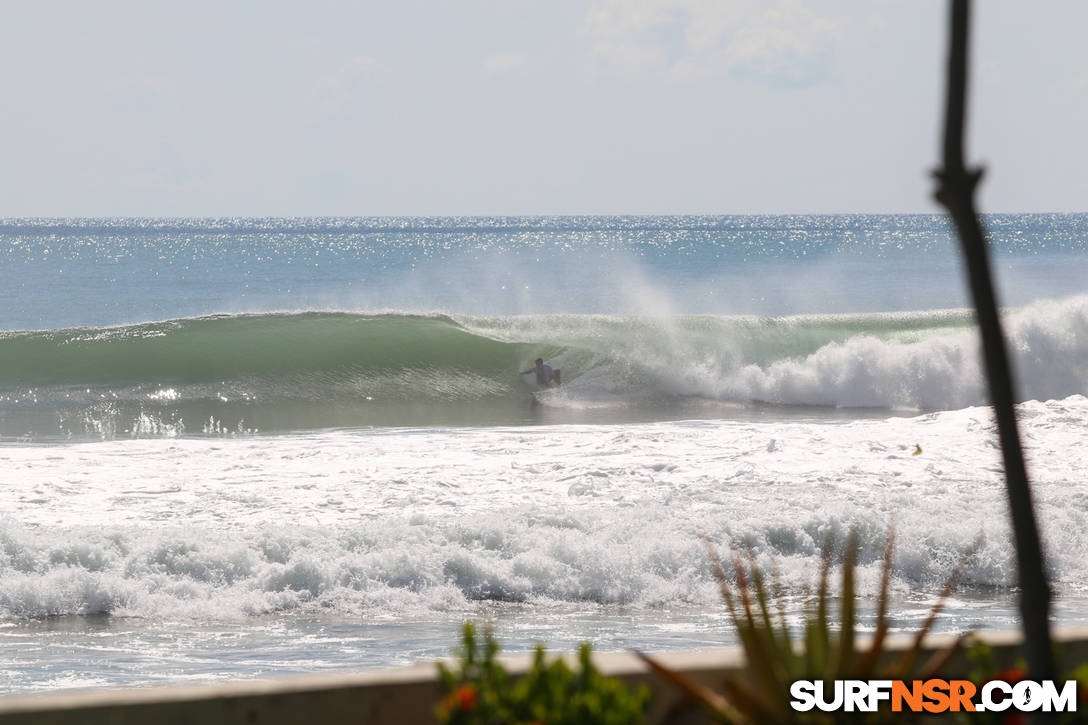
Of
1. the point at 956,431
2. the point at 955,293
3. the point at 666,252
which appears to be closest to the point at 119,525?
the point at 956,431

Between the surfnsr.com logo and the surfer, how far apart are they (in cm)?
1863

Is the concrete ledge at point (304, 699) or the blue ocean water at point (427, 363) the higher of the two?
the blue ocean water at point (427, 363)

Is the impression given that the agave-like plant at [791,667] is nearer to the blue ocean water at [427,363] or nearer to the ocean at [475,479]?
the ocean at [475,479]

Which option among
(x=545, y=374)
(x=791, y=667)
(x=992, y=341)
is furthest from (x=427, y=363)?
(x=992, y=341)

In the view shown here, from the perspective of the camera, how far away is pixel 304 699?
2428 mm

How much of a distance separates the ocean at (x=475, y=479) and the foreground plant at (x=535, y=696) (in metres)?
3.92

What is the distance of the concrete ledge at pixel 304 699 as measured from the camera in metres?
2.33

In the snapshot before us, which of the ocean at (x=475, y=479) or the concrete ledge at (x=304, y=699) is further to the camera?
the ocean at (x=475, y=479)

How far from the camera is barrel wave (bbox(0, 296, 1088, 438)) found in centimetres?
1853

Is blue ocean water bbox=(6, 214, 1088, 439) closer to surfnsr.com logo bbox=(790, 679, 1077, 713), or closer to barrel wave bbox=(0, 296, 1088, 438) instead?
barrel wave bbox=(0, 296, 1088, 438)

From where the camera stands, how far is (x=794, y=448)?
11602 millimetres

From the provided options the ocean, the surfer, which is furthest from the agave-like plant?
the surfer

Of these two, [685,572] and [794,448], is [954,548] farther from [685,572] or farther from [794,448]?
[794,448]

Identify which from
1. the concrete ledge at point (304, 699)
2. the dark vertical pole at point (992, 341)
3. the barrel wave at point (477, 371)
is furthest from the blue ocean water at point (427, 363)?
the dark vertical pole at point (992, 341)
